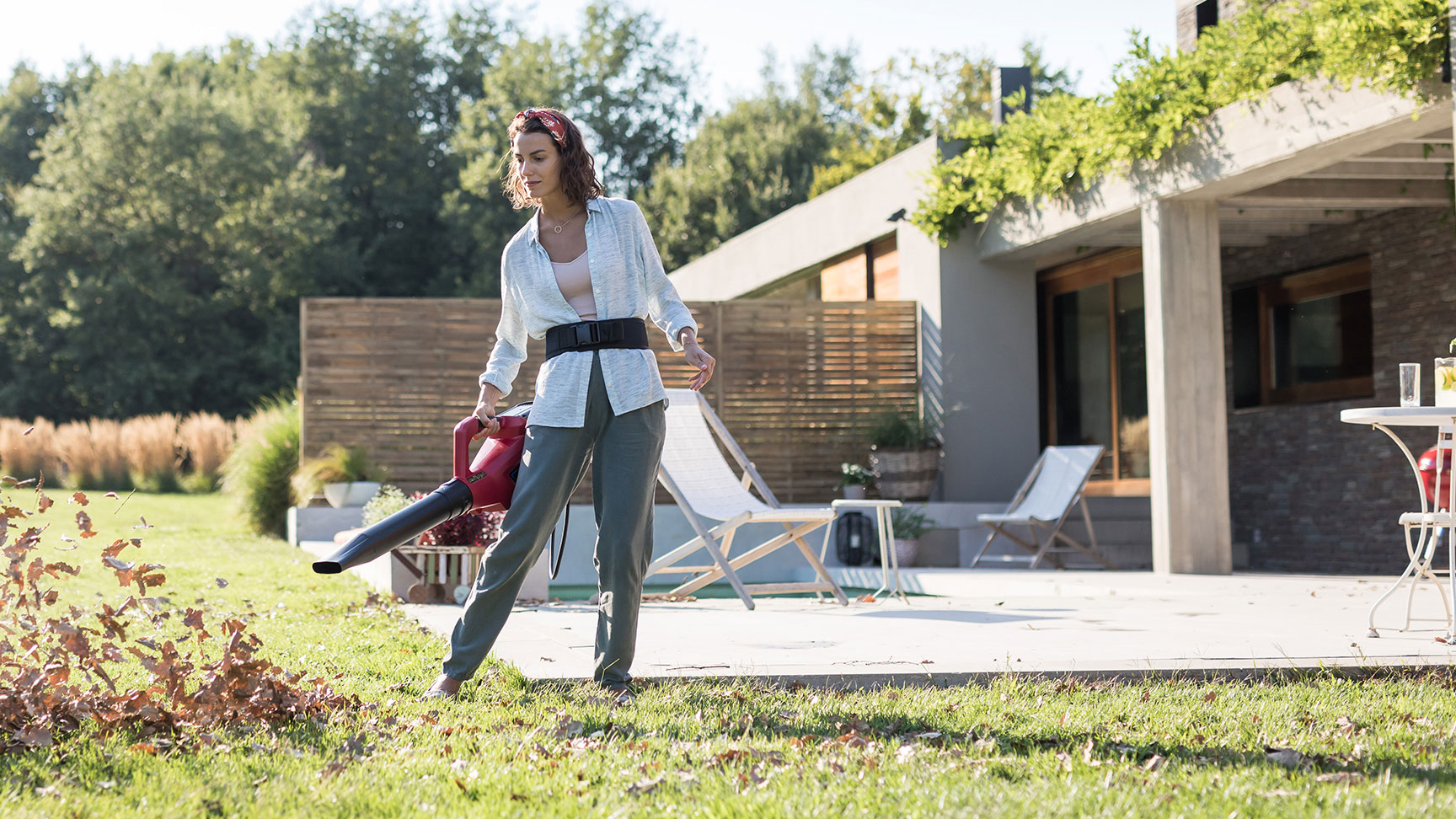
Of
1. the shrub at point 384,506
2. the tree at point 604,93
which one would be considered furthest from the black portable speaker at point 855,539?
the tree at point 604,93

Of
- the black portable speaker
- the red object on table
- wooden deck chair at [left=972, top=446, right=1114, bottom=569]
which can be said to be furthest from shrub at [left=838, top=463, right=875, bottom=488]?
the red object on table

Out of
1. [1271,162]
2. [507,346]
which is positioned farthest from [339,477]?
[507,346]

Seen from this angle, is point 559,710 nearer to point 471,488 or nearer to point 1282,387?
point 471,488

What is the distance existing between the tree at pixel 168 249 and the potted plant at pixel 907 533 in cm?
2159

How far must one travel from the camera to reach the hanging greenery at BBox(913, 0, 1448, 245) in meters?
6.34

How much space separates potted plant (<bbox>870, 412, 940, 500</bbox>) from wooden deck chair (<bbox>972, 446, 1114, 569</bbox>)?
1.00 metres

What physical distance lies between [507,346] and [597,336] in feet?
1.20

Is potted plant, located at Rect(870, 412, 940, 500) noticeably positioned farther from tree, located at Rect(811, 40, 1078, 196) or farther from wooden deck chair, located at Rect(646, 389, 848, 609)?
tree, located at Rect(811, 40, 1078, 196)

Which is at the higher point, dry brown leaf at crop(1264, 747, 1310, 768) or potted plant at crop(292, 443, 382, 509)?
potted plant at crop(292, 443, 382, 509)

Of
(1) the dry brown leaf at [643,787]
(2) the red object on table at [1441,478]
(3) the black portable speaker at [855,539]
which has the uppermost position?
(2) the red object on table at [1441,478]

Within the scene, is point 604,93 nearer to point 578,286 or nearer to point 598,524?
point 578,286

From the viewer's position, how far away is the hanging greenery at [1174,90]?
6.34 meters

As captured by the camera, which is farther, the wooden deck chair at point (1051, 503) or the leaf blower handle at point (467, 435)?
the wooden deck chair at point (1051, 503)

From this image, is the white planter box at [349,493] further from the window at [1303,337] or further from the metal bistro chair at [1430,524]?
the metal bistro chair at [1430,524]
